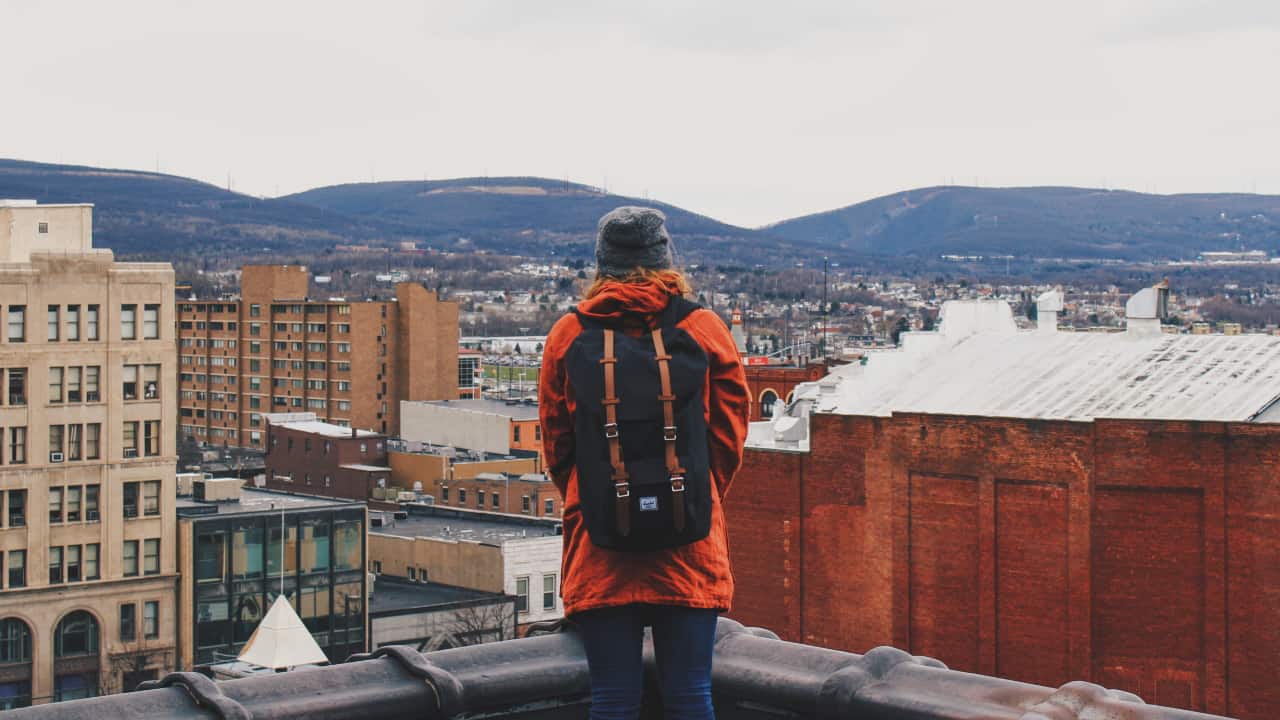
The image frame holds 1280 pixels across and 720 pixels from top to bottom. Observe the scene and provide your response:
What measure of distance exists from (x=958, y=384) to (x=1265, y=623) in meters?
10.2

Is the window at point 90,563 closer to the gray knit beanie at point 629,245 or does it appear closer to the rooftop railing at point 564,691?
the rooftop railing at point 564,691

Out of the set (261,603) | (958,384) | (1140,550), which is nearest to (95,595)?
(261,603)

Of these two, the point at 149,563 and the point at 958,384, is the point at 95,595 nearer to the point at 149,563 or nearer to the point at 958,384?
the point at 149,563

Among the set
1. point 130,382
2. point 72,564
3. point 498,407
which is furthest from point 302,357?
point 72,564

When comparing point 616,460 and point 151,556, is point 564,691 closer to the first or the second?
point 616,460

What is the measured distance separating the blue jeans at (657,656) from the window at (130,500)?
56.8 meters

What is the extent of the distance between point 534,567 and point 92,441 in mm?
16272

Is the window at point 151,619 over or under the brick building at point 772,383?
under

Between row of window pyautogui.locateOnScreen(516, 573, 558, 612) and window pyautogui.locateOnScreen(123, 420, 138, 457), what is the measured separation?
1467 centimetres

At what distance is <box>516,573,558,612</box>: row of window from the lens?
5922 cm

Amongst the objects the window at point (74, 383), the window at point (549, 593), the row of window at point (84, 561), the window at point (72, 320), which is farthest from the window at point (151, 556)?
the window at point (549, 593)

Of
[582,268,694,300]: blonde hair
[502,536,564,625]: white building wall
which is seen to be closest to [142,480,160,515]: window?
[502,536,564,625]: white building wall

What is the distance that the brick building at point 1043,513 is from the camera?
31750 mm

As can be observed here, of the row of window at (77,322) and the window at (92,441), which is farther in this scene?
the window at (92,441)
